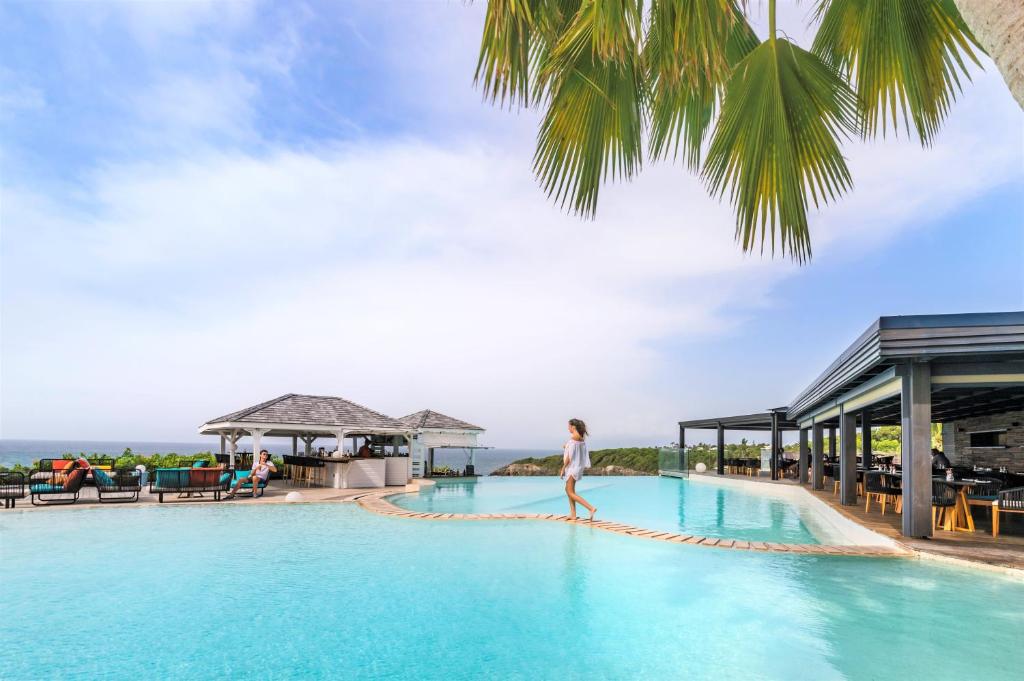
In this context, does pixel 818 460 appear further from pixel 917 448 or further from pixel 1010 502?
pixel 917 448

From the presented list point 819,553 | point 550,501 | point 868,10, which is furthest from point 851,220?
point 868,10

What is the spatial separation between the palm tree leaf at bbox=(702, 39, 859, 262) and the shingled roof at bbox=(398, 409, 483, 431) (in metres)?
20.8

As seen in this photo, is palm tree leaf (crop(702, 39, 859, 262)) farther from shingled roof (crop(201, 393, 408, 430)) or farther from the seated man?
shingled roof (crop(201, 393, 408, 430))

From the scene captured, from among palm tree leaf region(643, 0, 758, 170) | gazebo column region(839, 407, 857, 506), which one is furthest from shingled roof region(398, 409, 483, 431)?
palm tree leaf region(643, 0, 758, 170)

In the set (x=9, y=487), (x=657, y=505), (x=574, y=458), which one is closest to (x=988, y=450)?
(x=657, y=505)

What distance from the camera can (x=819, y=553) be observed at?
8.09 m

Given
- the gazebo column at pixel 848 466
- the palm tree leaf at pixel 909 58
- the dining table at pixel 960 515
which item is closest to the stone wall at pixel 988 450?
the gazebo column at pixel 848 466

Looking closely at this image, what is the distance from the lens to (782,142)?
247 cm

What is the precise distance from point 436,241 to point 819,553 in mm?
12754

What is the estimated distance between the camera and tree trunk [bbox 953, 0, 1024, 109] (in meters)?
1.14

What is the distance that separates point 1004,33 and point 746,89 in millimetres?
1572

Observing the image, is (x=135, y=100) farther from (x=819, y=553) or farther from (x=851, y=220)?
(x=851, y=220)

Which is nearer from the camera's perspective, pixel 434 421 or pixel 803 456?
pixel 803 456

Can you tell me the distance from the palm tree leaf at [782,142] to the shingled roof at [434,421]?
20.8 m
